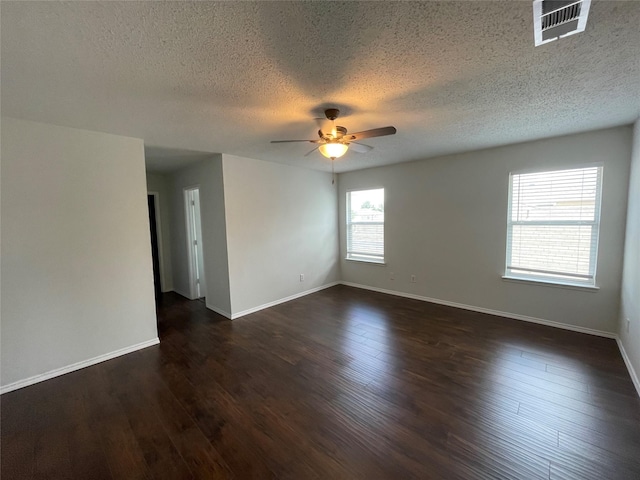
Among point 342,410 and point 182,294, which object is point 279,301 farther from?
point 342,410

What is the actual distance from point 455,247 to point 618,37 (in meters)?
3.13

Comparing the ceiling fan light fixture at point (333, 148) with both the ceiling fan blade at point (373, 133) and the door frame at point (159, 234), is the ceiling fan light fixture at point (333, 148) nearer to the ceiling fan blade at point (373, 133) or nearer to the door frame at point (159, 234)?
the ceiling fan blade at point (373, 133)

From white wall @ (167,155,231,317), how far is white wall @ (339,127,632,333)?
2.70 meters

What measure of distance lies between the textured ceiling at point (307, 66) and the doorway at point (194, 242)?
2.11 metres

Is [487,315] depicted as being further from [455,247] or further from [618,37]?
[618,37]

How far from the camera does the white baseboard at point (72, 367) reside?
245 centimetres

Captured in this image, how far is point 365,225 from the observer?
5.50 metres

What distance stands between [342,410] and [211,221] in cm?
326

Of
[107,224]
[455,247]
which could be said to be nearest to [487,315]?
[455,247]

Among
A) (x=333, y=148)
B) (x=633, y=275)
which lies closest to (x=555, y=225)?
(x=633, y=275)

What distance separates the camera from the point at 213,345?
3219 millimetres

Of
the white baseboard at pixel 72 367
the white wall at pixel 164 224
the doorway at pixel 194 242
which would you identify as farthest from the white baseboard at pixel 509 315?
the white wall at pixel 164 224

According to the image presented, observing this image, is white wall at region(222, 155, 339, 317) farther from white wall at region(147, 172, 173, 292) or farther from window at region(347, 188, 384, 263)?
white wall at region(147, 172, 173, 292)

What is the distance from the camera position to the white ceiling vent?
120 centimetres
